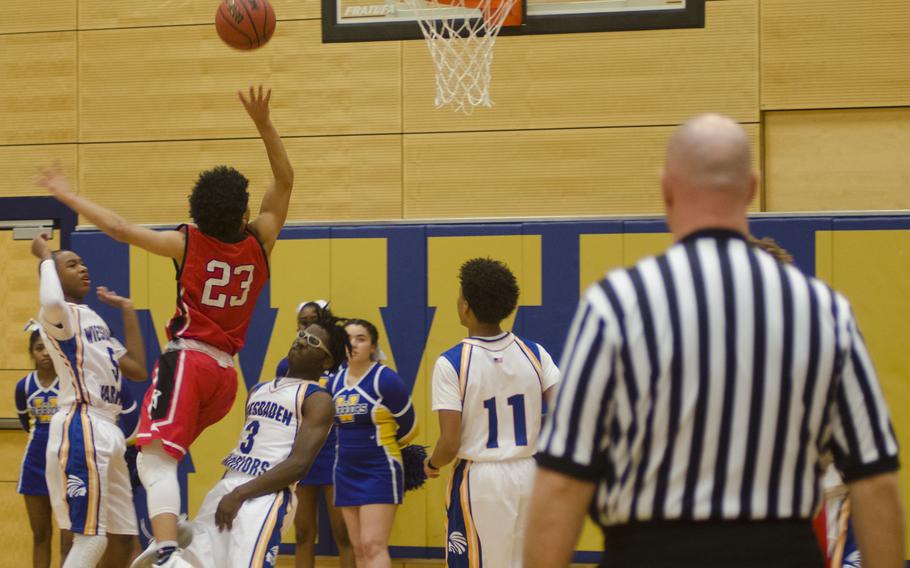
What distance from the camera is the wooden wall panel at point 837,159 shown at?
29.9ft

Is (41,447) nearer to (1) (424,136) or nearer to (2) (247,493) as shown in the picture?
(2) (247,493)

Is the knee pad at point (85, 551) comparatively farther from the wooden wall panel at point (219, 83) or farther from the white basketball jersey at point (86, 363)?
the wooden wall panel at point (219, 83)

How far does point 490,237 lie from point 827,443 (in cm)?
583

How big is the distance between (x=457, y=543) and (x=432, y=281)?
→ 2546 mm

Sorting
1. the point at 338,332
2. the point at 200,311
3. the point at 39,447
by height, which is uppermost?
the point at 200,311

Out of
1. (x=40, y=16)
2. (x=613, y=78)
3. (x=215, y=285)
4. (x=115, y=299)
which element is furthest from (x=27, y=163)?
(x=215, y=285)

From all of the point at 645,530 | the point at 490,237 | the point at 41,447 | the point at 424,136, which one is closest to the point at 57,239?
the point at 41,447

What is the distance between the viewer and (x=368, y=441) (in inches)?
297

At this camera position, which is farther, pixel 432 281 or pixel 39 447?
pixel 432 281

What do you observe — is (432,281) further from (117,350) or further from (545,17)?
(117,350)

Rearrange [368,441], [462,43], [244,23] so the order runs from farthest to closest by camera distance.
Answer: [462,43] → [368,441] → [244,23]

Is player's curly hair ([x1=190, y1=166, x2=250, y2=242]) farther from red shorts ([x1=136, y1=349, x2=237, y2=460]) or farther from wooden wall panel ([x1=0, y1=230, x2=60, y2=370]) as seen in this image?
wooden wall panel ([x1=0, y1=230, x2=60, y2=370])

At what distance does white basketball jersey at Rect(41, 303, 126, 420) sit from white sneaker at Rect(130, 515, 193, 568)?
5.60 ft

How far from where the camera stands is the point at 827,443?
2.46 meters
